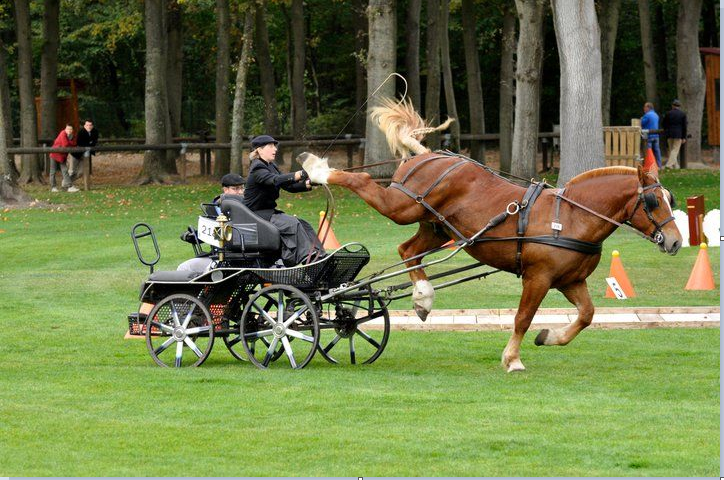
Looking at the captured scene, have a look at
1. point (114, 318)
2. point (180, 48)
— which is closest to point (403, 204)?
point (114, 318)

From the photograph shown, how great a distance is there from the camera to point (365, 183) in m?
11.3

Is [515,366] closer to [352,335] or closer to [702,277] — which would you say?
[352,335]

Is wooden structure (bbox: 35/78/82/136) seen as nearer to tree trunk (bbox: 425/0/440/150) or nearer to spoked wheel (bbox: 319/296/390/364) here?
tree trunk (bbox: 425/0/440/150)

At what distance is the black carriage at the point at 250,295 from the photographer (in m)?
11.2

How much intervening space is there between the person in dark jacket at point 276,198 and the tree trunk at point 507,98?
22916 millimetres

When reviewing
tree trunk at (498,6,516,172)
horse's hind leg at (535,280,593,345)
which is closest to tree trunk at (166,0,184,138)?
tree trunk at (498,6,516,172)

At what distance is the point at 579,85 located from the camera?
973 inches

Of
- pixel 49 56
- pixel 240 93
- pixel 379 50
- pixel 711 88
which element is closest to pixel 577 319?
pixel 379 50

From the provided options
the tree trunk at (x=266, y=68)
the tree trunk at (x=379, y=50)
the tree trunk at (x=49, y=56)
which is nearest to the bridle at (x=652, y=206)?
the tree trunk at (x=379, y=50)

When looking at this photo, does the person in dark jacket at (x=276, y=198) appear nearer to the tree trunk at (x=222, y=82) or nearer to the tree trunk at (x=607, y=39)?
the tree trunk at (x=222, y=82)

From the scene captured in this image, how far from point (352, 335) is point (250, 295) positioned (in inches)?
38.6

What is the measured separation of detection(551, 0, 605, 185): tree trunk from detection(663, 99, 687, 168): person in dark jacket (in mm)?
11504

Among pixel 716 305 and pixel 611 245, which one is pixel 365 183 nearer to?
pixel 716 305

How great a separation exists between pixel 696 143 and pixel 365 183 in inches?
1108
